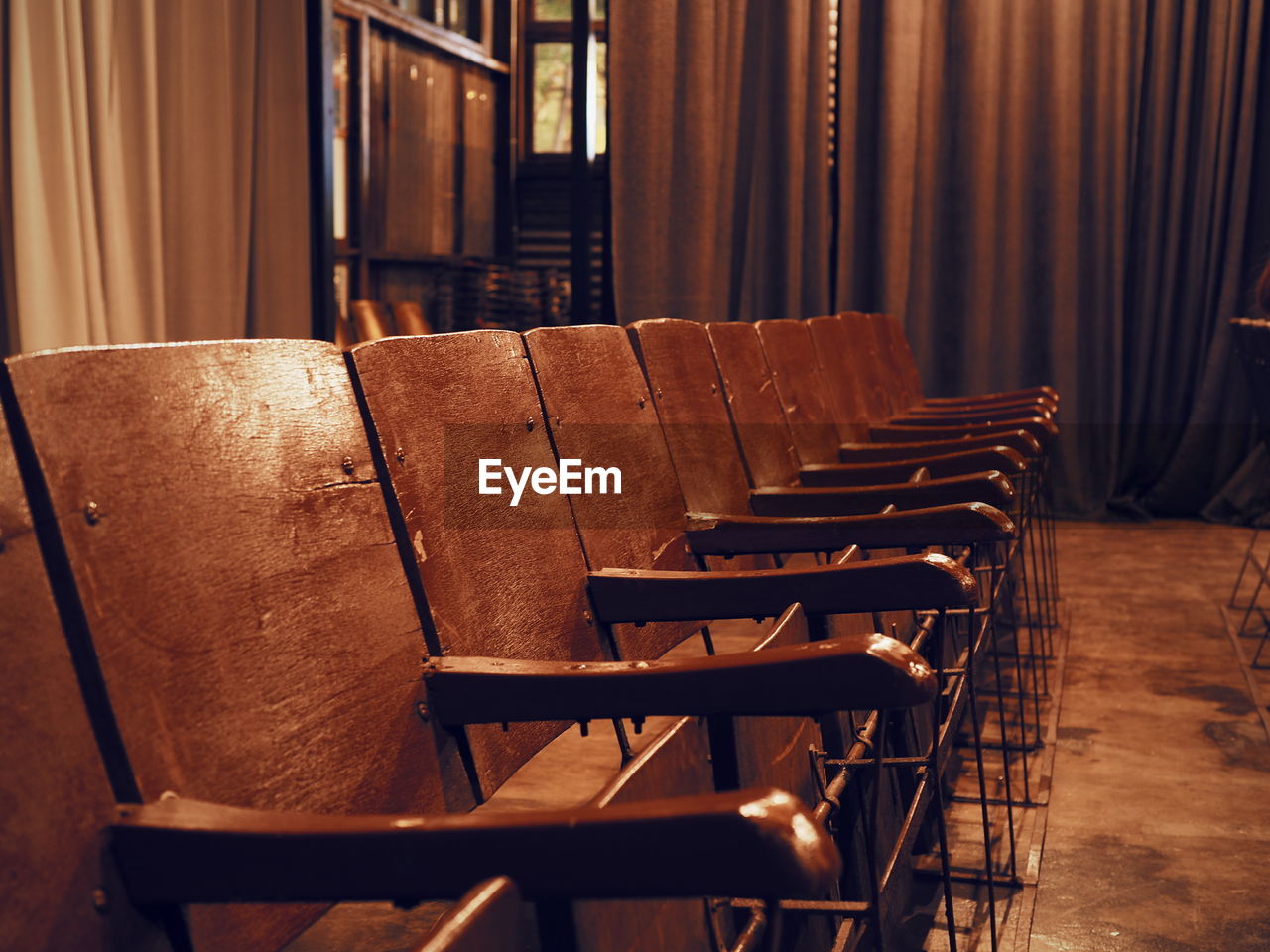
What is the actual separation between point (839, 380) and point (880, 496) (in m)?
1.24

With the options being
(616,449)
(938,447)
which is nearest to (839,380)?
(938,447)

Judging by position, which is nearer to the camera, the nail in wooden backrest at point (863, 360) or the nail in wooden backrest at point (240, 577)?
the nail in wooden backrest at point (240, 577)

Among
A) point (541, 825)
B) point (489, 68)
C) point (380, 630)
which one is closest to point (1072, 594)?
point (380, 630)

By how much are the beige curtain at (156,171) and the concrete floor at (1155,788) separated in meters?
2.46

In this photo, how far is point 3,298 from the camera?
3.04 m

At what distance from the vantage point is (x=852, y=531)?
169 cm

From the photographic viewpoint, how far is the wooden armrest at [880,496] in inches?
75.5

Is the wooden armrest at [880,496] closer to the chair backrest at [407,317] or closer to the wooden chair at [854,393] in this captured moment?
the wooden chair at [854,393]

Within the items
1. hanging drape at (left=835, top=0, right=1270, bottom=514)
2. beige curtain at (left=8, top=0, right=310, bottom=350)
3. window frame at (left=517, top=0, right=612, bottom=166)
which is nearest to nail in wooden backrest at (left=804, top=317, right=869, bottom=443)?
beige curtain at (left=8, top=0, right=310, bottom=350)

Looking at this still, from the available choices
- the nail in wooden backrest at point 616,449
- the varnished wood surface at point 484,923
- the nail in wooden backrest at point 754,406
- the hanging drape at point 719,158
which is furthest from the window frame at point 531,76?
the varnished wood surface at point 484,923

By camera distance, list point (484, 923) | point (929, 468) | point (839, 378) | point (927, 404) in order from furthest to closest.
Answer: point (927, 404) < point (839, 378) < point (929, 468) < point (484, 923)

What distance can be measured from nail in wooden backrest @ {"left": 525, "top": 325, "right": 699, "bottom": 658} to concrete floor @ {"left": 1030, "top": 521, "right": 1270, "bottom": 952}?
Answer: 2.53ft

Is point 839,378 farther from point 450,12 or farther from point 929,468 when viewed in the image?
point 450,12

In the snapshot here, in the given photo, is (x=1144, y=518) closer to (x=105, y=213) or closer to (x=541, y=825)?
(x=105, y=213)
